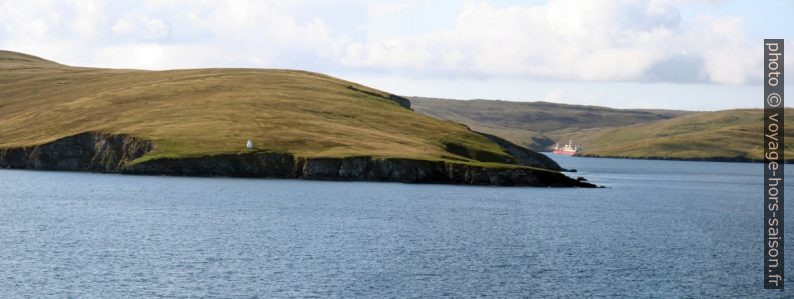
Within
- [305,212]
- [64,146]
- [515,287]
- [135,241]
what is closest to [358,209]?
[305,212]

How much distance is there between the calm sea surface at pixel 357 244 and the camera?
2707 inches

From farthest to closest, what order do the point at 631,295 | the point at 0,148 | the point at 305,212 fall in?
the point at 0,148
the point at 305,212
the point at 631,295

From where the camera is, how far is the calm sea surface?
226 feet

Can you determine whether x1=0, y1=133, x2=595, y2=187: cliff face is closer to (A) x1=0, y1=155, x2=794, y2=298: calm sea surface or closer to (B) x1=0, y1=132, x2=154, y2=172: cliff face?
(B) x1=0, y1=132, x2=154, y2=172: cliff face

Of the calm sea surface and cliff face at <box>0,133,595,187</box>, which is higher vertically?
cliff face at <box>0,133,595,187</box>

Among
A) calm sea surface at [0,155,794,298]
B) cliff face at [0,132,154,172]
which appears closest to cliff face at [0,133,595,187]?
cliff face at [0,132,154,172]

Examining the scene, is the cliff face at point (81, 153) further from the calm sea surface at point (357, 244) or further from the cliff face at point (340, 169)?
the calm sea surface at point (357, 244)

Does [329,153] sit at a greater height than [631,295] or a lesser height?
greater

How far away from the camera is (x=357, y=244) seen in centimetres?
8906

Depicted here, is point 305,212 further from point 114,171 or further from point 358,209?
point 114,171

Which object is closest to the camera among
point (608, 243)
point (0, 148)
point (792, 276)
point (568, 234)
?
point (792, 276)

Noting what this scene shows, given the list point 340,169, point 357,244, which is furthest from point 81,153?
point 357,244

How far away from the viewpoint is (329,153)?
177250 millimetres

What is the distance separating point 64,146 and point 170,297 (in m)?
132
